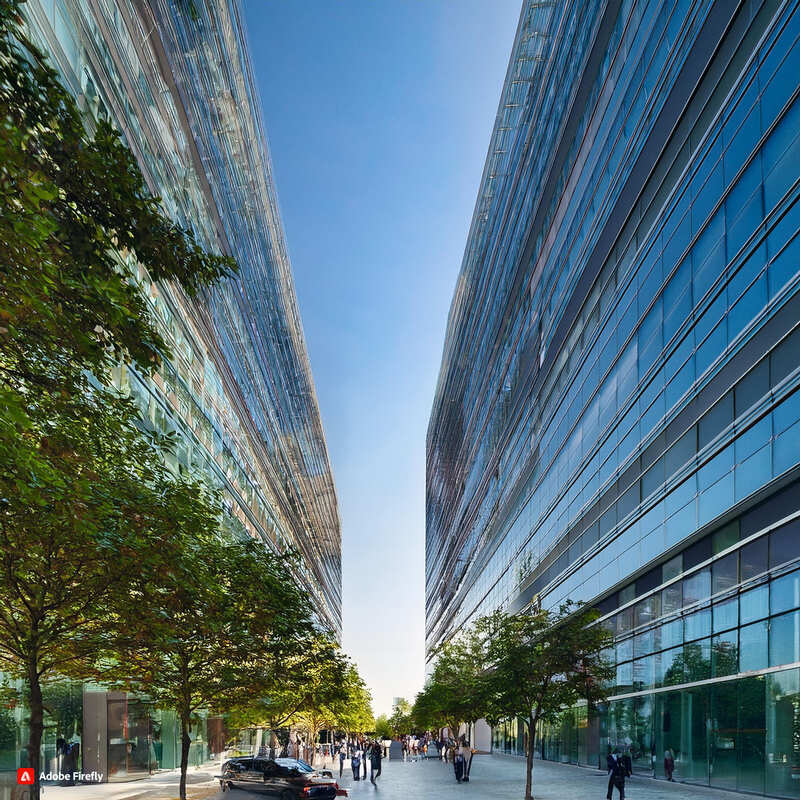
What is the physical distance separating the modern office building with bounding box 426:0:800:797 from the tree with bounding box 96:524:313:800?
13792mm

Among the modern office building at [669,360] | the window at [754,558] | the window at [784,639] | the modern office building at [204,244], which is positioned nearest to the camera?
the window at [784,639]

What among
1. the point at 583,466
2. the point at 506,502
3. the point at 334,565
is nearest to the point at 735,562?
the point at 583,466

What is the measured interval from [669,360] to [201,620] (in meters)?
21.2

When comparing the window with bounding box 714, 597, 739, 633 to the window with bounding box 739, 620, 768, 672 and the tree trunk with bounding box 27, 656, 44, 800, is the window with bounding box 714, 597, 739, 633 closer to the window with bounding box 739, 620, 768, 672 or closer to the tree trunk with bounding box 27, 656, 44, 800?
the window with bounding box 739, 620, 768, 672

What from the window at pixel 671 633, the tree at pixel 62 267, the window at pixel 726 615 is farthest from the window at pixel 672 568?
the tree at pixel 62 267

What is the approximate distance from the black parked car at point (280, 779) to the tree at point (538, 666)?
689 cm

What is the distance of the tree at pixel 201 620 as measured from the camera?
45.0ft

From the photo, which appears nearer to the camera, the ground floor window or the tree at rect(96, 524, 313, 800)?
the tree at rect(96, 524, 313, 800)

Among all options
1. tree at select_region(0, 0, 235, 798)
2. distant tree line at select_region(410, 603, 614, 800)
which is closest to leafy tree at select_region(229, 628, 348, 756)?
distant tree line at select_region(410, 603, 614, 800)

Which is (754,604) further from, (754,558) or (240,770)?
(240,770)

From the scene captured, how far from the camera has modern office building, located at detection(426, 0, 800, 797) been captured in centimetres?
2275

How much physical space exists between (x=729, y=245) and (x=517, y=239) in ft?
123

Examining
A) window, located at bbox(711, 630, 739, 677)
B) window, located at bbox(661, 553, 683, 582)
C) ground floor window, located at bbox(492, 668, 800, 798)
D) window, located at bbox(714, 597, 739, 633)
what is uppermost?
window, located at bbox(661, 553, 683, 582)

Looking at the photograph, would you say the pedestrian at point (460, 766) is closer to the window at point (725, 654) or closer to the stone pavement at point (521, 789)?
the stone pavement at point (521, 789)
